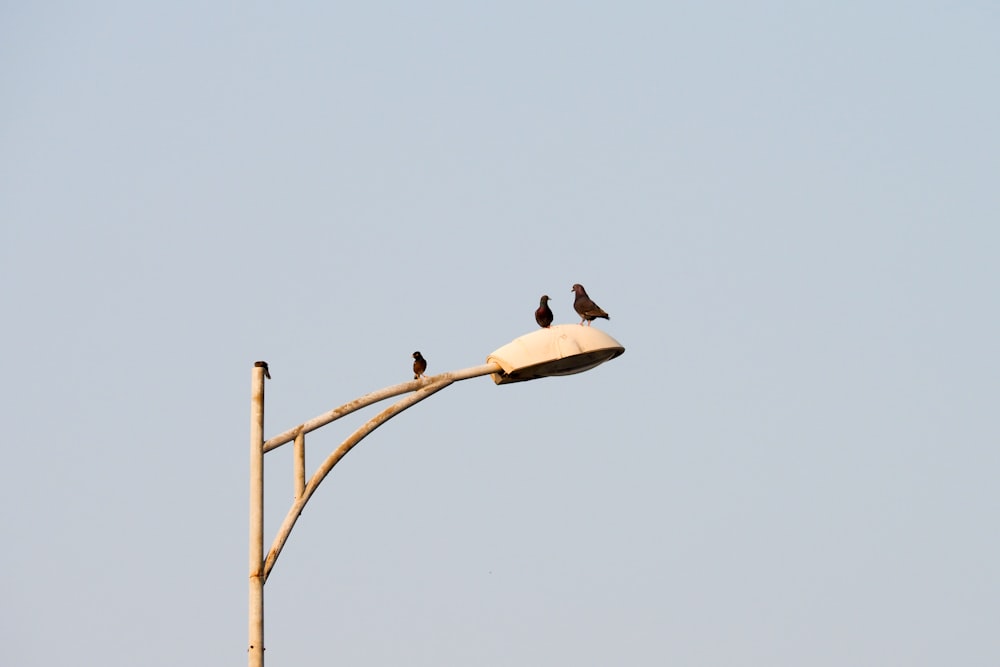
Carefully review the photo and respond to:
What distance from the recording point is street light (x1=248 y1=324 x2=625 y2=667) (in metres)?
11.4

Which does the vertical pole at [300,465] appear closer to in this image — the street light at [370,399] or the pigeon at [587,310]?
the street light at [370,399]

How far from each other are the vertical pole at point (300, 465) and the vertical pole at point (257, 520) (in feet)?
1.00

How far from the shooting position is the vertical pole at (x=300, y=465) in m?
11.7

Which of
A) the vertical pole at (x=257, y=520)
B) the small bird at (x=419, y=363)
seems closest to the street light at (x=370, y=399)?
the vertical pole at (x=257, y=520)

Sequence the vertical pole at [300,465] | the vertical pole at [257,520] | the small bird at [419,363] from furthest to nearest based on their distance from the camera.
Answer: the small bird at [419,363] < the vertical pole at [300,465] < the vertical pole at [257,520]

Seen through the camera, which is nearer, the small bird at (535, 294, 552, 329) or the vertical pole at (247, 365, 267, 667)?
the vertical pole at (247, 365, 267, 667)

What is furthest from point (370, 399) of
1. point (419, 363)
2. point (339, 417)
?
point (419, 363)

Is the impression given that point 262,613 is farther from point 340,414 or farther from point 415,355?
point 415,355

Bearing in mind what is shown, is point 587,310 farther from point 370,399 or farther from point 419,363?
point 370,399

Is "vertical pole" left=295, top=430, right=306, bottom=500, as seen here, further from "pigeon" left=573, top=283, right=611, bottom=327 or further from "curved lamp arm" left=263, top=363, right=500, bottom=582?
"pigeon" left=573, top=283, right=611, bottom=327

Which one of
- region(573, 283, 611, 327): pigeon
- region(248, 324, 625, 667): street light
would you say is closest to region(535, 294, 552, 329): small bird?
region(573, 283, 611, 327): pigeon

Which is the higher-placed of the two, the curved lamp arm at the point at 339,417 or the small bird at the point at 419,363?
the small bird at the point at 419,363

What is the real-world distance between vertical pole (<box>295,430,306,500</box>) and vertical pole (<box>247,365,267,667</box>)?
12.0 inches

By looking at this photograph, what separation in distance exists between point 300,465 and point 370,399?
67cm
